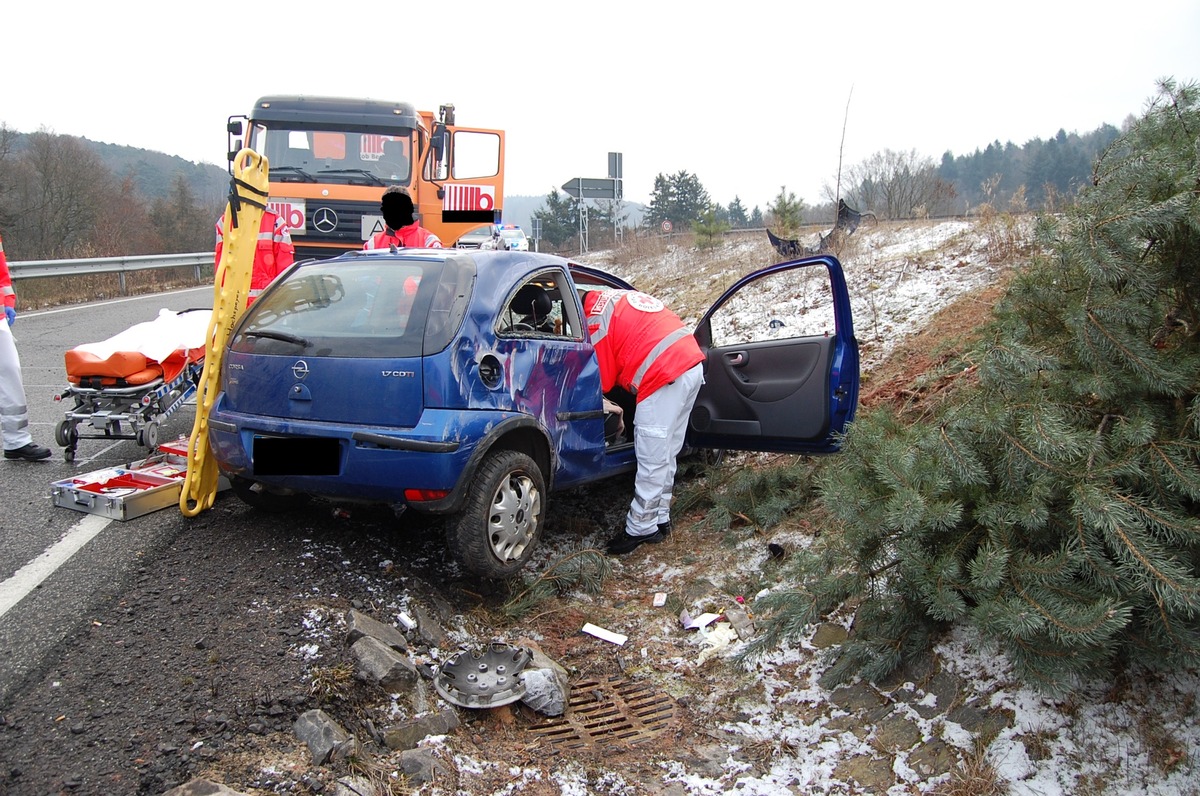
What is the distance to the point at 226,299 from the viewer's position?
446cm

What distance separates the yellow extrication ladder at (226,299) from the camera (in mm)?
4340

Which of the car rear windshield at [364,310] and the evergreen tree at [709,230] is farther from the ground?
the evergreen tree at [709,230]

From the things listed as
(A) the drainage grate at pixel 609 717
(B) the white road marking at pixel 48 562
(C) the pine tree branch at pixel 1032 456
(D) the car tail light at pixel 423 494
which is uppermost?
(C) the pine tree branch at pixel 1032 456

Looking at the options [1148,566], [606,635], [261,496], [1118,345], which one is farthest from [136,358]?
[1148,566]

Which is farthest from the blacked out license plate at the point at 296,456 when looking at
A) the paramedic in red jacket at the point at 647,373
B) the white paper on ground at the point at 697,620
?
the white paper on ground at the point at 697,620

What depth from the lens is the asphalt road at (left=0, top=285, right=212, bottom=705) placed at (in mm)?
3180

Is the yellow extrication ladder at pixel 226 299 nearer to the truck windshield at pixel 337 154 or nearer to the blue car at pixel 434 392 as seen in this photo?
the blue car at pixel 434 392

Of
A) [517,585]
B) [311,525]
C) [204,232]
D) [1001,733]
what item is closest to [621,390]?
[517,585]

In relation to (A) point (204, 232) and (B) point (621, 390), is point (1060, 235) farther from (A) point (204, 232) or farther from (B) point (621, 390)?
(A) point (204, 232)

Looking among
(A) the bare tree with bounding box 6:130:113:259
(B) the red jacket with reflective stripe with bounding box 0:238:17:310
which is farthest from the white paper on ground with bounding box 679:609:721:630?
A: (A) the bare tree with bounding box 6:130:113:259

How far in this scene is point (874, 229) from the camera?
13086mm

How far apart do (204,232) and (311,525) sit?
38859mm

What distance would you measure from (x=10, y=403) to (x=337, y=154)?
506 centimetres

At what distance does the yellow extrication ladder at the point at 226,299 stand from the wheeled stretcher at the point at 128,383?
86 cm
